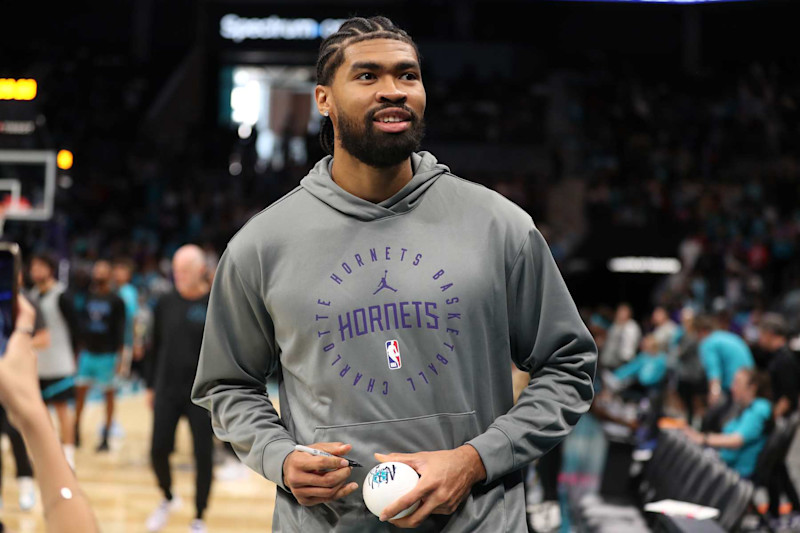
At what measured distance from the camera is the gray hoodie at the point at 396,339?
210 centimetres

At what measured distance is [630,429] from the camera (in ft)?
29.0

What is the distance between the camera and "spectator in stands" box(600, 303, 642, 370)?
13930 millimetres

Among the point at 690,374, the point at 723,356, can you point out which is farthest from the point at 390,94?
the point at 690,374

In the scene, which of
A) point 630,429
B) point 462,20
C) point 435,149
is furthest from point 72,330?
point 462,20

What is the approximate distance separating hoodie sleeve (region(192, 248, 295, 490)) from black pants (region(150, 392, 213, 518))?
14.4 ft

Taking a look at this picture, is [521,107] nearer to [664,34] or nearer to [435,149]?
[435,149]

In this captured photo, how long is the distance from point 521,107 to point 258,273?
812 inches

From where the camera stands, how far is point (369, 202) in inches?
88.2

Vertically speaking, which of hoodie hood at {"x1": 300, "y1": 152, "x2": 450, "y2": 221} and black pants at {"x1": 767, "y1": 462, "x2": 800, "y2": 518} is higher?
hoodie hood at {"x1": 300, "y1": 152, "x2": 450, "y2": 221}

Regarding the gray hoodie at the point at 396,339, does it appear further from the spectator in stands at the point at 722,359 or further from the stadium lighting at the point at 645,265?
the stadium lighting at the point at 645,265

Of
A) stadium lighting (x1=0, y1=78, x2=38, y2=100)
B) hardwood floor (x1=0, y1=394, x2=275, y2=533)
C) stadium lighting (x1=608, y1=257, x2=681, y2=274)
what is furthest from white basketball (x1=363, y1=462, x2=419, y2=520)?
stadium lighting (x1=608, y1=257, x2=681, y2=274)

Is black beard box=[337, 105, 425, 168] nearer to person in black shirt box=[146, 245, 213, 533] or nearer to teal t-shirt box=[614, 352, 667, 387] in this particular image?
person in black shirt box=[146, 245, 213, 533]

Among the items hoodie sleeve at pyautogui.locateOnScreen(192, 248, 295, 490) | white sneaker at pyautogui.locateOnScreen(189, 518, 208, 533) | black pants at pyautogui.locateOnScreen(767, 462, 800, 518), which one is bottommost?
white sneaker at pyautogui.locateOnScreen(189, 518, 208, 533)

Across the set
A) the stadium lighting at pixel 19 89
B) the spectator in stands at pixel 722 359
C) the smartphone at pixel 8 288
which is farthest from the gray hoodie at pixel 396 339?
the stadium lighting at pixel 19 89
